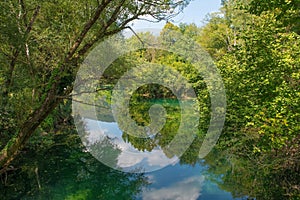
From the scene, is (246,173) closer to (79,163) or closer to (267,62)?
(267,62)

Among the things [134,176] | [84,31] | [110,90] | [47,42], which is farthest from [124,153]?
[84,31]

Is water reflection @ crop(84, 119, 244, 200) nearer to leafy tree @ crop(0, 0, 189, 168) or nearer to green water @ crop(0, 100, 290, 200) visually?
green water @ crop(0, 100, 290, 200)

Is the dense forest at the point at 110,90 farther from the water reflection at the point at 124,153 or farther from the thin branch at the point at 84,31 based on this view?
the water reflection at the point at 124,153

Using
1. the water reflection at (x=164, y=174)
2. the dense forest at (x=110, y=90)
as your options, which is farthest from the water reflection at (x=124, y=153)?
the dense forest at (x=110, y=90)

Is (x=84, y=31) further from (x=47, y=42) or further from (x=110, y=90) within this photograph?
(x=110, y=90)

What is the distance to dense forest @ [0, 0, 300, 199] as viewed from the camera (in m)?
5.45

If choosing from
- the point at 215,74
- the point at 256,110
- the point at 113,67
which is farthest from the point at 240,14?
the point at 256,110

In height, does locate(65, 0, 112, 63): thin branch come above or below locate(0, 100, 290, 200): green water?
above

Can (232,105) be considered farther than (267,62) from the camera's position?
Yes

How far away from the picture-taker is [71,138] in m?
12.6

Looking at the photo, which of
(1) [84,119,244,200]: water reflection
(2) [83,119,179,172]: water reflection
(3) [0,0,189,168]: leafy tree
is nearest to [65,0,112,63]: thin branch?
(3) [0,0,189,168]: leafy tree

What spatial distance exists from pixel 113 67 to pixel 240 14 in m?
16.1

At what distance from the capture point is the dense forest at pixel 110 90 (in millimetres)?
5449

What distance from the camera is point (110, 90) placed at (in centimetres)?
809
